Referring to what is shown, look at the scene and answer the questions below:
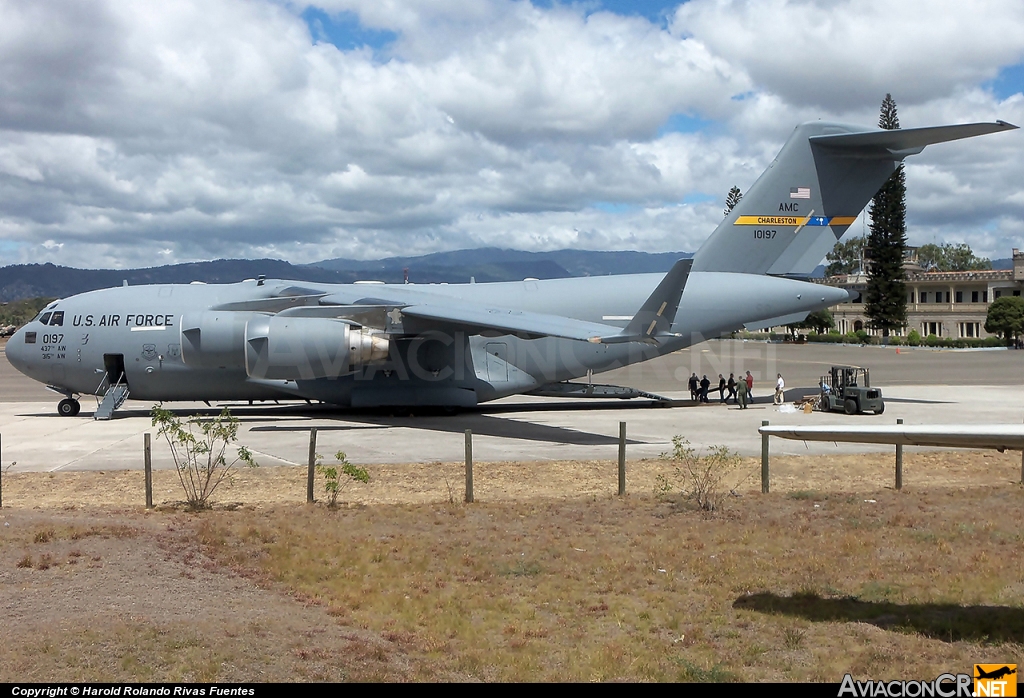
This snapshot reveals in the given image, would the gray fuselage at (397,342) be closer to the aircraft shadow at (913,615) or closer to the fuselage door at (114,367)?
the fuselage door at (114,367)

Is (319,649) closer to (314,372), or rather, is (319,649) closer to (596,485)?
(596,485)

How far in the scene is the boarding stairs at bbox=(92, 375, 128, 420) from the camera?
22.1 m

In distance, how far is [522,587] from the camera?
790cm

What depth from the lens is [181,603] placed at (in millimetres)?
6855

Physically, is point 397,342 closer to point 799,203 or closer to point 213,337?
point 213,337

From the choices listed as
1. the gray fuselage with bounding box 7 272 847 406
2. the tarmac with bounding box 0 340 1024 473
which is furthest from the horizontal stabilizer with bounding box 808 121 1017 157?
the tarmac with bounding box 0 340 1024 473

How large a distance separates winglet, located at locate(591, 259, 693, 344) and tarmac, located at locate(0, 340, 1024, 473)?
2.29 meters

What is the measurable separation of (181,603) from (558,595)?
10.7 ft

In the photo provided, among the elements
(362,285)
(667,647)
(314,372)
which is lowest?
(667,647)

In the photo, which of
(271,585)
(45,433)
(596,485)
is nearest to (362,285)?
(45,433)

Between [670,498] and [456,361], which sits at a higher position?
[456,361]

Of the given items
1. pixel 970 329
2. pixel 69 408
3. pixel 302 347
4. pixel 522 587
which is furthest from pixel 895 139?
pixel 970 329

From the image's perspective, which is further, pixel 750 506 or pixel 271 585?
pixel 750 506

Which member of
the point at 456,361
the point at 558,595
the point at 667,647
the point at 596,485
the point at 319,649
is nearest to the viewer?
the point at 319,649
